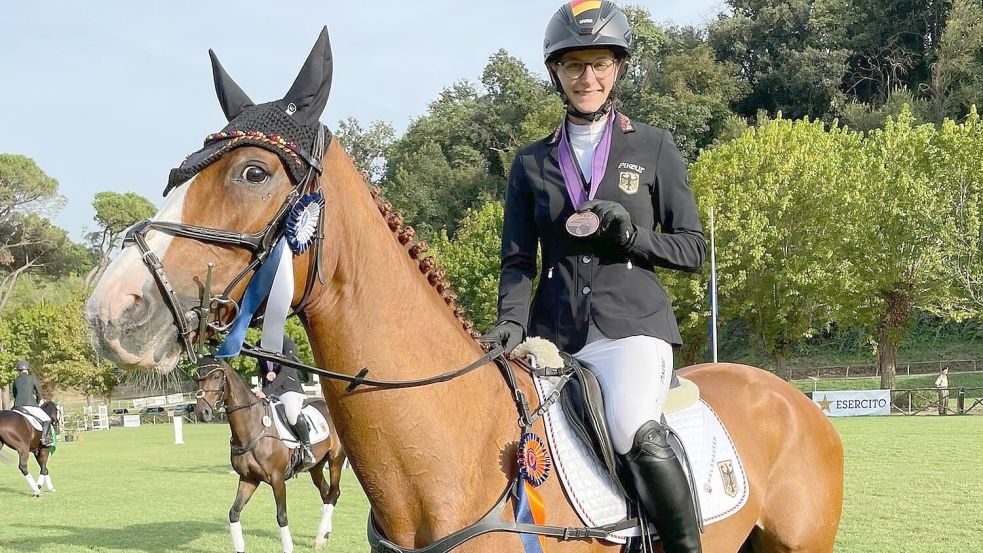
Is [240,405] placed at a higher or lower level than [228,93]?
lower

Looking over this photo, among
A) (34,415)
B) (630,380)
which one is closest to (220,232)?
(630,380)

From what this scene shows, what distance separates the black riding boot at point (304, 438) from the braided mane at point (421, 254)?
1056 cm

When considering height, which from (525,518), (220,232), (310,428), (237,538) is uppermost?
(220,232)

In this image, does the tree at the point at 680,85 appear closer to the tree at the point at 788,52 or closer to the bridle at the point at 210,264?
the tree at the point at 788,52

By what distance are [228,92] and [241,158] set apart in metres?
0.45

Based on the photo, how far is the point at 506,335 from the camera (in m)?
3.94

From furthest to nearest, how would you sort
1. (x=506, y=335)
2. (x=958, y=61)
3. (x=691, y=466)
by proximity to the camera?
(x=958, y=61)
(x=691, y=466)
(x=506, y=335)

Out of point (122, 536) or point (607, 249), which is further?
point (122, 536)

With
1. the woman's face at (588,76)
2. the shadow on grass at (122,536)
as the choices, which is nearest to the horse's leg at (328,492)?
the shadow on grass at (122,536)

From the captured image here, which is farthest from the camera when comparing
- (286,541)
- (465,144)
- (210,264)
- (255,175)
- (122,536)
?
(465,144)

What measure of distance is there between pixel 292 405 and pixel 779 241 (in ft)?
109

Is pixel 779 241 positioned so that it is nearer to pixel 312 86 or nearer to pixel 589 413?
pixel 589 413

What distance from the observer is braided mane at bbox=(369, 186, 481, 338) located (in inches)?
138

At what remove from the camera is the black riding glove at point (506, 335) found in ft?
12.7
